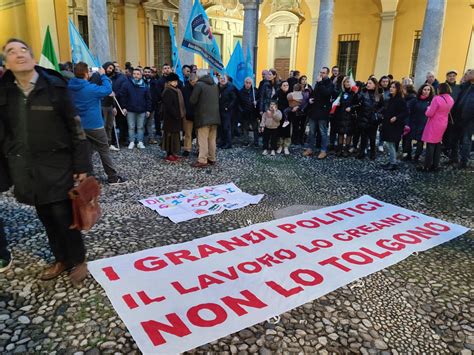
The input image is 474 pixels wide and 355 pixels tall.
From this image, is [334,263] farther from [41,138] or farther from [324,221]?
[41,138]

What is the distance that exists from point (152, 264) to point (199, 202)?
194 cm

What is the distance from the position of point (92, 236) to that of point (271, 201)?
8.62ft

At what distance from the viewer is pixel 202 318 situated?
2.86 m

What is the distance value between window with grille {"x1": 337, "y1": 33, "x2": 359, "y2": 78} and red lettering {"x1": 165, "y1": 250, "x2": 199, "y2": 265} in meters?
17.5

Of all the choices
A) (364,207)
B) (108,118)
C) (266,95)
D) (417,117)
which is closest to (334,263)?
(364,207)

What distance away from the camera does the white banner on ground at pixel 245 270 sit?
282 centimetres

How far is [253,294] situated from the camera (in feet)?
10.5

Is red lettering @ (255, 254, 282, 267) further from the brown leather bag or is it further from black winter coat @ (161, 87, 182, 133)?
black winter coat @ (161, 87, 182, 133)

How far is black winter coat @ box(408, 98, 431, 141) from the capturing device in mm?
8195

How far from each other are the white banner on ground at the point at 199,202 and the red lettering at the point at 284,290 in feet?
6.01

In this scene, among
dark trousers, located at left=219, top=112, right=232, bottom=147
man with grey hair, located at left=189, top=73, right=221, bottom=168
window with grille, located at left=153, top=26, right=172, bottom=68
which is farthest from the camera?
window with grille, located at left=153, top=26, right=172, bottom=68

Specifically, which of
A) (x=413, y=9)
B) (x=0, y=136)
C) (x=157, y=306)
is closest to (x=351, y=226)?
(x=157, y=306)

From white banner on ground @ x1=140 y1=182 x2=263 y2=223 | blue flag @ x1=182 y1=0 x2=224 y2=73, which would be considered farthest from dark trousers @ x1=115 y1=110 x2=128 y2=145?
white banner on ground @ x1=140 y1=182 x2=263 y2=223

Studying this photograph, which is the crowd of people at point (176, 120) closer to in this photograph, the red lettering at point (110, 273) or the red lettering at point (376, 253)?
the red lettering at point (110, 273)
